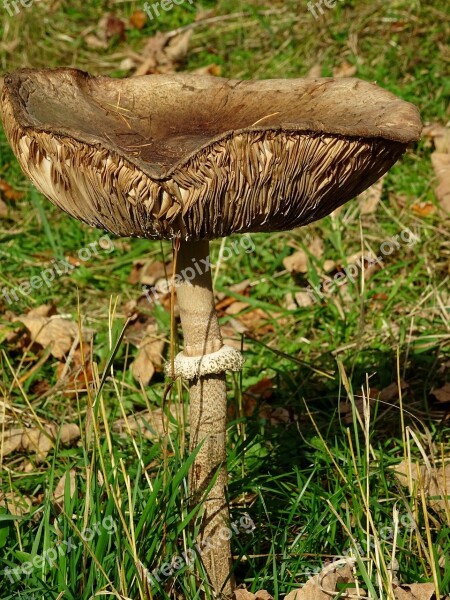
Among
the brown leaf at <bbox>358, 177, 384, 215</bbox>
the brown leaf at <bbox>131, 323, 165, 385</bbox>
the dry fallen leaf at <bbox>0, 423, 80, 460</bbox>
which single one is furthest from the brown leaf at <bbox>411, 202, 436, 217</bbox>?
the dry fallen leaf at <bbox>0, 423, 80, 460</bbox>

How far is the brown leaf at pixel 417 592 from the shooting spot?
281 centimetres

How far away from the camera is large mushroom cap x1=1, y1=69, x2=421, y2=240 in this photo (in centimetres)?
230

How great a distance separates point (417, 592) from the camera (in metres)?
2.83

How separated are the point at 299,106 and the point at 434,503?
5.17 feet

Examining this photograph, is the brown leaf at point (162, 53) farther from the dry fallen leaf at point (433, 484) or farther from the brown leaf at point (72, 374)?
the dry fallen leaf at point (433, 484)

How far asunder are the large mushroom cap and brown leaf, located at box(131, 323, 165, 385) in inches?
70.4

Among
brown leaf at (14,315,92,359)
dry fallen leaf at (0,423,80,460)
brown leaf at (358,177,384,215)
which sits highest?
brown leaf at (358,177,384,215)

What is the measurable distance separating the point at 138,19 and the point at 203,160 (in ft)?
20.4

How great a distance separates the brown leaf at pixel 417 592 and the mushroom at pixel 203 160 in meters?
0.62

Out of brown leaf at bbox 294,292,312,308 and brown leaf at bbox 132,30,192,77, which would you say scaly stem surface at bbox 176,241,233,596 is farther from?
brown leaf at bbox 132,30,192,77

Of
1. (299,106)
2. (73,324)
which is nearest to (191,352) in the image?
(299,106)

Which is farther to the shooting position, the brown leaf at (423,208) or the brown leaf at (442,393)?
the brown leaf at (423,208)

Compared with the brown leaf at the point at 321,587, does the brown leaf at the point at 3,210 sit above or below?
above

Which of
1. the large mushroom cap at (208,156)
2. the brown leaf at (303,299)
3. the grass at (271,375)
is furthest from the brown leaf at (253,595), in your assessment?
the brown leaf at (303,299)
